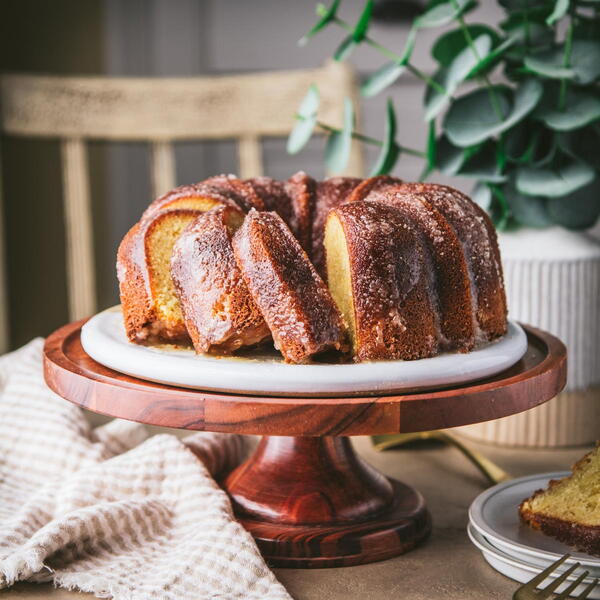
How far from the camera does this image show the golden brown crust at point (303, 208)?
1018 mm

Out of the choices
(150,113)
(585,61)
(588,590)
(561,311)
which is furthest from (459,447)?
(150,113)

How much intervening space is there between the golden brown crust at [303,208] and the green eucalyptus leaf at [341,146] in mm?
249

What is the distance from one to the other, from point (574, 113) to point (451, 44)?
0.22 m

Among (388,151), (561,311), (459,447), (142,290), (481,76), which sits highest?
(481,76)

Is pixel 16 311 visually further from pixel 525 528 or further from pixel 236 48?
pixel 525 528

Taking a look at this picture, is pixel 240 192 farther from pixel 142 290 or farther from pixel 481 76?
pixel 481 76

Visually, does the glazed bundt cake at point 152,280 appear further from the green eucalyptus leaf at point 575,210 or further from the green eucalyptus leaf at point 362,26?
the green eucalyptus leaf at point 575,210

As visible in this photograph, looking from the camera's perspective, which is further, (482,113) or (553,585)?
(482,113)

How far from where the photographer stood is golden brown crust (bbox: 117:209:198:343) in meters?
0.93

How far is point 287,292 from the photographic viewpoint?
2.73 ft

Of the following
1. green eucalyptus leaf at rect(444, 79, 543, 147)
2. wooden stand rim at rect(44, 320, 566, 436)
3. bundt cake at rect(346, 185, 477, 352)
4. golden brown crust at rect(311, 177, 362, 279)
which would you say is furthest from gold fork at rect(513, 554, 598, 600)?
green eucalyptus leaf at rect(444, 79, 543, 147)

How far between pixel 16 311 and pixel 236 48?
999 mm

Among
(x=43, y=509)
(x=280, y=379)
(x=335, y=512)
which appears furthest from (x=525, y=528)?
(x=43, y=509)

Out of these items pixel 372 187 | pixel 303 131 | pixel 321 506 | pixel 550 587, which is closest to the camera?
pixel 550 587
